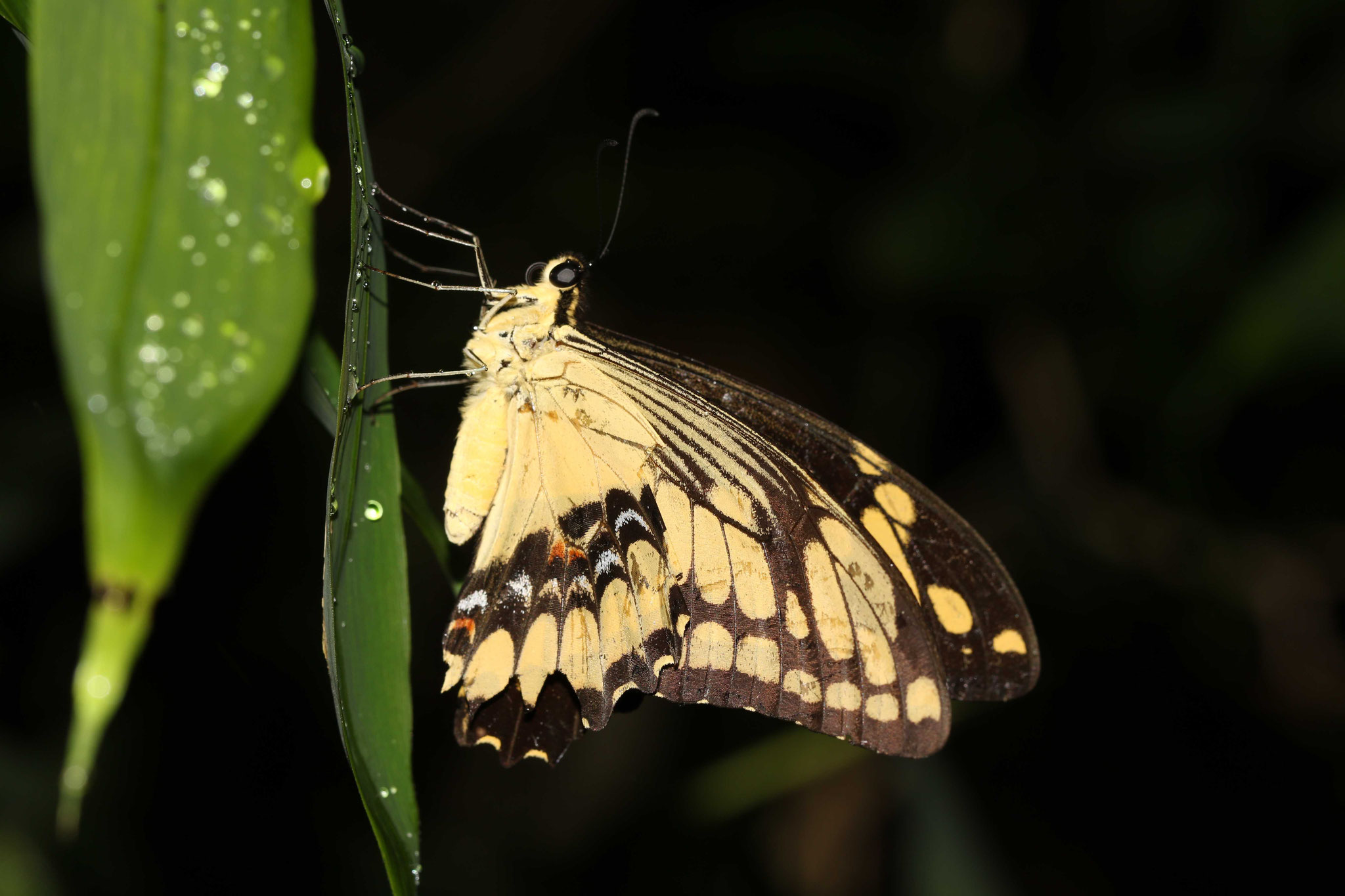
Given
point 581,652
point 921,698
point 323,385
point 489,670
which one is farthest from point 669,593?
point 323,385

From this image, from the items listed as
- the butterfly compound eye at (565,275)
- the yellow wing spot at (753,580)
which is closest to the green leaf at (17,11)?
the butterfly compound eye at (565,275)

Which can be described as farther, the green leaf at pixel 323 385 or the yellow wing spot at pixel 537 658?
the yellow wing spot at pixel 537 658

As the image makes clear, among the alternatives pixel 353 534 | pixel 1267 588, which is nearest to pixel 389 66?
pixel 353 534

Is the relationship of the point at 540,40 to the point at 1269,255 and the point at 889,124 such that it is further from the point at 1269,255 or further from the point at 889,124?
the point at 1269,255

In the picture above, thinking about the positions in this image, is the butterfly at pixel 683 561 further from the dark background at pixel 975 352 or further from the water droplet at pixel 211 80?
the dark background at pixel 975 352

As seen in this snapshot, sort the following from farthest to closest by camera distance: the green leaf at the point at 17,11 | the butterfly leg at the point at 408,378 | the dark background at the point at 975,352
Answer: the dark background at the point at 975,352 → the butterfly leg at the point at 408,378 → the green leaf at the point at 17,11

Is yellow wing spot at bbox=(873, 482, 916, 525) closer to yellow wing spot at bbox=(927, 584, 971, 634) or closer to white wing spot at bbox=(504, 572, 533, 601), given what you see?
yellow wing spot at bbox=(927, 584, 971, 634)

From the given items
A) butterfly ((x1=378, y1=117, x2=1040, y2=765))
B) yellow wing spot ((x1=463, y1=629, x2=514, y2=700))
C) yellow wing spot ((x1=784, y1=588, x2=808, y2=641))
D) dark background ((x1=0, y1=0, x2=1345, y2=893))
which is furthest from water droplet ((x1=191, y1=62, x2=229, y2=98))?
dark background ((x1=0, y1=0, x2=1345, y2=893))
